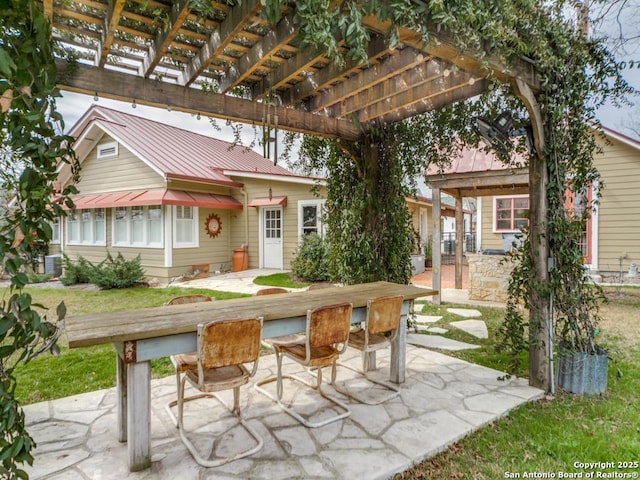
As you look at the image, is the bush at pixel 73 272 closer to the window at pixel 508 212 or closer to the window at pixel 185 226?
the window at pixel 185 226

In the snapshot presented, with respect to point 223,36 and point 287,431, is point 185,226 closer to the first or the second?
point 223,36

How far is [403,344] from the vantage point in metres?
3.62

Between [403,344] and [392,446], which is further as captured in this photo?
[403,344]

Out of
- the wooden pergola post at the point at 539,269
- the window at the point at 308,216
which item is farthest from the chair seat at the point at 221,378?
the window at the point at 308,216

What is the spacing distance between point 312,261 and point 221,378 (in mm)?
6981

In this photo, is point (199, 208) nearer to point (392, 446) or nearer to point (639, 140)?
point (392, 446)

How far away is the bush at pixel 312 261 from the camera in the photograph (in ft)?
30.9

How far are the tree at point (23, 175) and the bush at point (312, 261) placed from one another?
786 cm

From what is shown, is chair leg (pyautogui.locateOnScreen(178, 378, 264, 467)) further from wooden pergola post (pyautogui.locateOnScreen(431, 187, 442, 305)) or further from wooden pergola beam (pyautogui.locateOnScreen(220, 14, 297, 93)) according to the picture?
wooden pergola post (pyautogui.locateOnScreen(431, 187, 442, 305))

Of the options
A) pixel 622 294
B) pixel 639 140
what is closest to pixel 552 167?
pixel 622 294

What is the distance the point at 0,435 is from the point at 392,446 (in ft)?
7.09

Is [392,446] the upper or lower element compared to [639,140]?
lower

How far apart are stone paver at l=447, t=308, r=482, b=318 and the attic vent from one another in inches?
423

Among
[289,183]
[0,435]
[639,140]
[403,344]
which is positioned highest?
[639,140]
